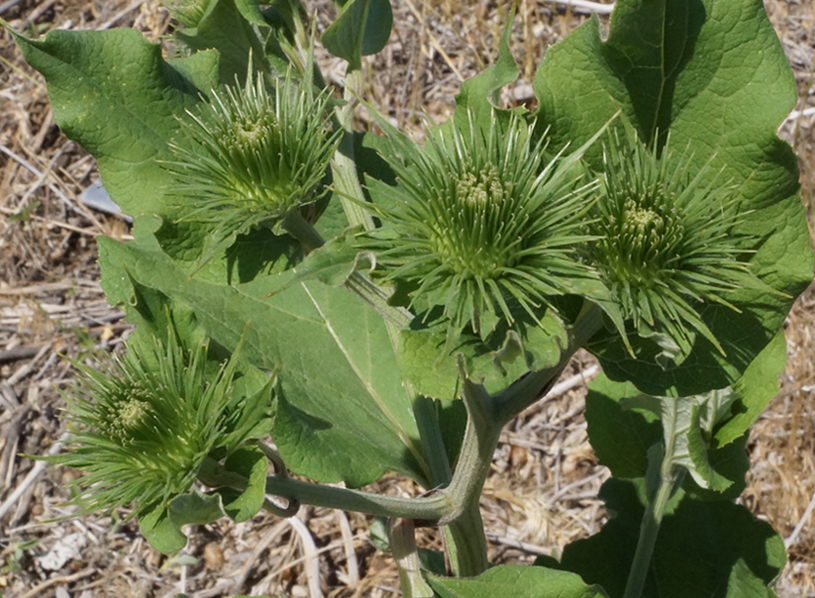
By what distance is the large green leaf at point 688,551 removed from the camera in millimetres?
2035

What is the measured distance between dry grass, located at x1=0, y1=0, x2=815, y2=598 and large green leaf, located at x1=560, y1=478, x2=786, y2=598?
0.89 m

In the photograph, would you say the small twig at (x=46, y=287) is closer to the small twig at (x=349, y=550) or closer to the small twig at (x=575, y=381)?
the small twig at (x=349, y=550)

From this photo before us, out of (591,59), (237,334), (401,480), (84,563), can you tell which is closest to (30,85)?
(84,563)

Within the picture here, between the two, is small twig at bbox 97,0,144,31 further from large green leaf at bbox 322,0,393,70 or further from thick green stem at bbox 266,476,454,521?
thick green stem at bbox 266,476,454,521

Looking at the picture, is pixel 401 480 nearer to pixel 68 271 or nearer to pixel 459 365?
pixel 68 271

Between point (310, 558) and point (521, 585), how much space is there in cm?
175

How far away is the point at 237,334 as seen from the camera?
1.80 metres

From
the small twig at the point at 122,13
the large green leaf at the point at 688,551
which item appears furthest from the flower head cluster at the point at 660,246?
the small twig at the point at 122,13

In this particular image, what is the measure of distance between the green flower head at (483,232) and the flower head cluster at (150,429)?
359 mm

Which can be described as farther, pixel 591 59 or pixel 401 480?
pixel 401 480

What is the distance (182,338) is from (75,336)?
7.30ft

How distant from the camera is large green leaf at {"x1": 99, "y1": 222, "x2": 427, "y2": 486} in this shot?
1603mm

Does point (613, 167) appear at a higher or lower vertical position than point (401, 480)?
higher

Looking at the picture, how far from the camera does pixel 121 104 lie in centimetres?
153
